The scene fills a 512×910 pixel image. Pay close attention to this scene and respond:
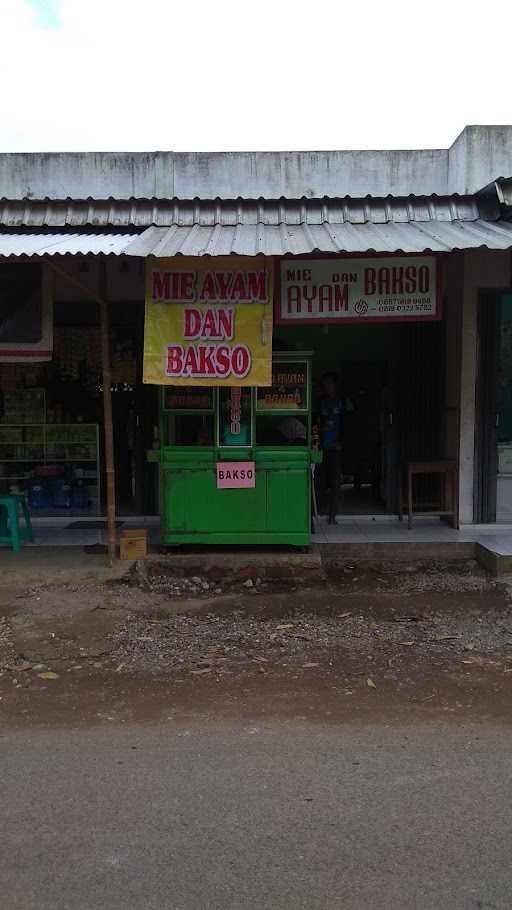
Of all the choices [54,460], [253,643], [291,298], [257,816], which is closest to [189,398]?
[291,298]

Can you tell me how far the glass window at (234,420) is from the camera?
7.19 meters

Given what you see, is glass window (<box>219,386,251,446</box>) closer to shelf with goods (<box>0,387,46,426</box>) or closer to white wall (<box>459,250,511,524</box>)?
white wall (<box>459,250,511,524</box>)

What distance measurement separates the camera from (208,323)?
21.9ft

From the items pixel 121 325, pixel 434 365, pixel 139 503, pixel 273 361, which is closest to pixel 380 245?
pixel 273 361

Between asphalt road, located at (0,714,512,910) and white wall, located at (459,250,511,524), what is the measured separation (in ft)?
15.8

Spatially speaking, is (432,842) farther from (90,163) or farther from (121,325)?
(90,163)

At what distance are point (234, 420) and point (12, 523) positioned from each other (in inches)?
103

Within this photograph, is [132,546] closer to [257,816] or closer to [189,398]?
[189,398]

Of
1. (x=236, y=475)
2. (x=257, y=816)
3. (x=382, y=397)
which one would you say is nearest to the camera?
(x=257, y=816)

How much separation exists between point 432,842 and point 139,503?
676 centimetres

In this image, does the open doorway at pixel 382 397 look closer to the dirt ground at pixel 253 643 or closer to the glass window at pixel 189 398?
the glass window at pixel 189 398

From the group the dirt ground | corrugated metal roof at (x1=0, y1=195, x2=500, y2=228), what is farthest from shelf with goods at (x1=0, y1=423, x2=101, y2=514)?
corrugated metal roof at (x1=0, y1=195, x2=500, y2=228)

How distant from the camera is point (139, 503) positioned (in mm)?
9180

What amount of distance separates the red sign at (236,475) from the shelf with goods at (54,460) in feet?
9.95
